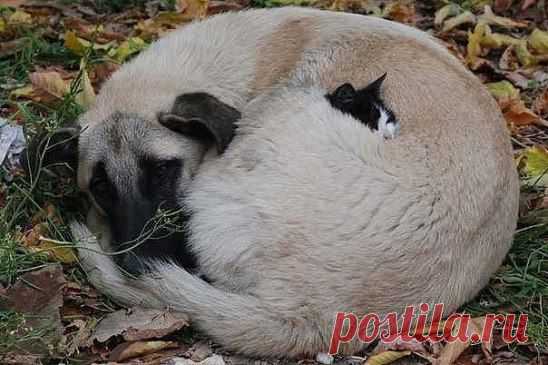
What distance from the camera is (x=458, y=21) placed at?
693 centimetres

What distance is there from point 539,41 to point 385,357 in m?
3.73

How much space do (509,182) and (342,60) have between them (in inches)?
45.6

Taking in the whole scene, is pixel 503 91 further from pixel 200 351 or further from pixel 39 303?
pixel 39 303

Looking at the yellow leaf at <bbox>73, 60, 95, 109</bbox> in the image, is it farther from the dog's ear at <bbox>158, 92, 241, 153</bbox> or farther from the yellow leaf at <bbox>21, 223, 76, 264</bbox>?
the yellow leaf at <bbox>21, 223, 76, 264</bbox>

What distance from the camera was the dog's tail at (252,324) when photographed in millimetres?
3643

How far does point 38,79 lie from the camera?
542 centimetres

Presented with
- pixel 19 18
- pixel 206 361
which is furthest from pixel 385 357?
pixel 19 18

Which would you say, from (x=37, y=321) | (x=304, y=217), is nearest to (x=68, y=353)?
(x=37, y=321)

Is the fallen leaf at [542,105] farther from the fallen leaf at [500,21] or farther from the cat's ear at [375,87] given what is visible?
the cat's ear at [375,87]

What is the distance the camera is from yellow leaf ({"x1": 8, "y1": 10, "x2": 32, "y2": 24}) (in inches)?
260

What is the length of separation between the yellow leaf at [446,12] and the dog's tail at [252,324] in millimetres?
4044

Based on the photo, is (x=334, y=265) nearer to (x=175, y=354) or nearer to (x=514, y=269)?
(x=175, y=354)

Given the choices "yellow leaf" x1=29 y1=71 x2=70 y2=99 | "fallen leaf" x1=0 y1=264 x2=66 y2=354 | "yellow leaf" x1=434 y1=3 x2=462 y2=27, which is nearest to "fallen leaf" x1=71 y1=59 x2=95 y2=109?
"yellow leaf" x1=29 y1=71 x2=70 y2=99

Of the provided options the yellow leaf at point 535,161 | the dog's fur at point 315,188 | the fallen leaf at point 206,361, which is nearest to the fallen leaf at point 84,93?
the dog's fur at point 315,188
